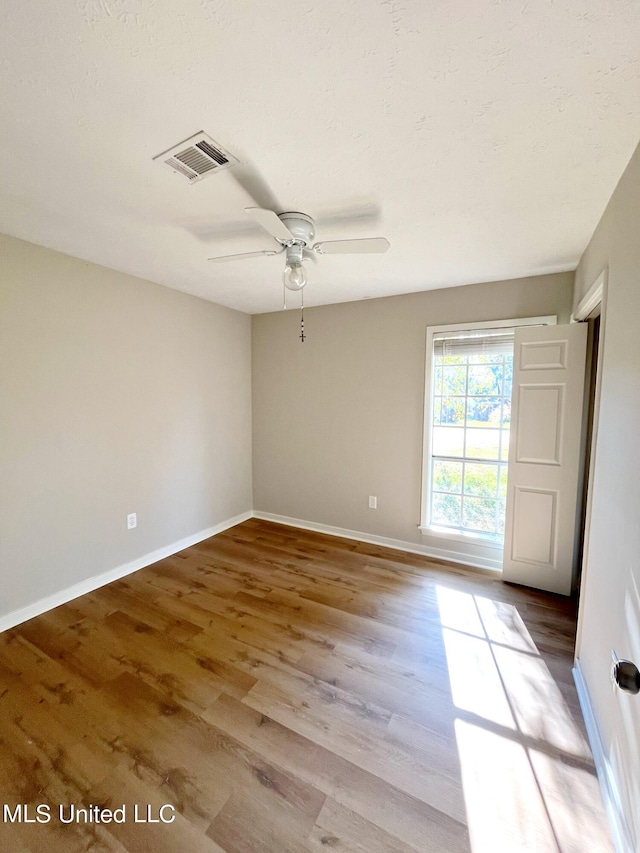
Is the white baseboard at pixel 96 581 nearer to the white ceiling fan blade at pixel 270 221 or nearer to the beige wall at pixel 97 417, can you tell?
the beige wall at pixel 97 417

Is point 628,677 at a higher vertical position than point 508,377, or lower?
lower

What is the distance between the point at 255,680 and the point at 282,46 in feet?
8.41

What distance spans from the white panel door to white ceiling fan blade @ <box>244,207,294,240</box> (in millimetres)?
1977

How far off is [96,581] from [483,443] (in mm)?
3409

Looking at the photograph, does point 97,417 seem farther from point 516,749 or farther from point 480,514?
point 480,514

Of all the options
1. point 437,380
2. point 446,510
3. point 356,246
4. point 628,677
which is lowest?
point 446,510

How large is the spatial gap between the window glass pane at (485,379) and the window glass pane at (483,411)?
6cm

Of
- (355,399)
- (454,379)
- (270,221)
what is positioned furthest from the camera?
(355,399)

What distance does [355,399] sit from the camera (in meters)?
3.54

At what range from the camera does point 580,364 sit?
244cm

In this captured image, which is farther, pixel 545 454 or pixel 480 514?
pixel 480 514

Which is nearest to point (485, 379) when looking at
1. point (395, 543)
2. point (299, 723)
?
point (395, 543)

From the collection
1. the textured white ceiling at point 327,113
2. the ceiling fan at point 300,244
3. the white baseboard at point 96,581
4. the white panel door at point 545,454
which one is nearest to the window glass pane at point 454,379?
the white panel door at point 545,454

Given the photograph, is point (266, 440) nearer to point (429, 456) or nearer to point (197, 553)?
point (197, 553)
